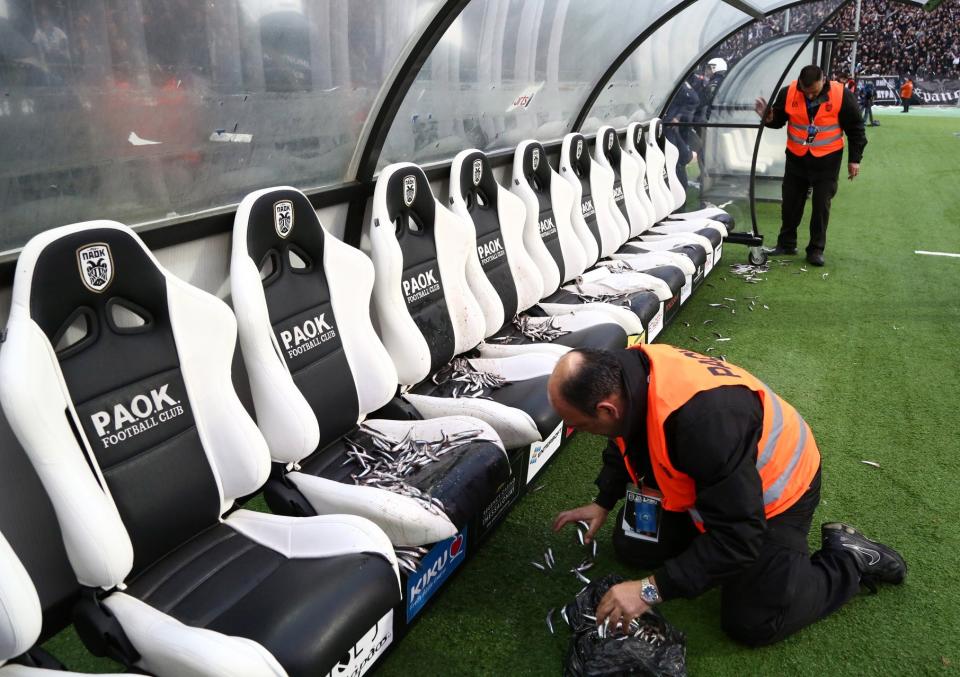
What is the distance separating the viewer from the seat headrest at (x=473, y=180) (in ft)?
10.2

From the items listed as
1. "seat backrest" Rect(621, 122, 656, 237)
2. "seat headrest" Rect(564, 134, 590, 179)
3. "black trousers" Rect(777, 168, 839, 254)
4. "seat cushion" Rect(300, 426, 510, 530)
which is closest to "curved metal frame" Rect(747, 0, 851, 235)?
"black trousers" Rect(777, 168, 839, 254)

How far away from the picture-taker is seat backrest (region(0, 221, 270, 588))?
4.79 feet

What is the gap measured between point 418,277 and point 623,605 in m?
1.43

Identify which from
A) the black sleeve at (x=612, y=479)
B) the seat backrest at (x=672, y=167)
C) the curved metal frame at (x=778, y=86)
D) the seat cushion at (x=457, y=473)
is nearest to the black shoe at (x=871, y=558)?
the black sleeve at (x=612, y=479)

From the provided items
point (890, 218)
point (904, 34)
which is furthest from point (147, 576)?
point (904, 34)

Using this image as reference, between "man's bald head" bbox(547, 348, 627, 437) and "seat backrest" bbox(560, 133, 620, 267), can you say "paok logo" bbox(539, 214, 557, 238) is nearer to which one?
"seat backrest" bbox(560, 133, 620, 267)

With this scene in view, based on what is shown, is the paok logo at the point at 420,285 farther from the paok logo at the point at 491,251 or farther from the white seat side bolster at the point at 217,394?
the white seat side bolster at the point at 217,394

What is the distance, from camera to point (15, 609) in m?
1.32

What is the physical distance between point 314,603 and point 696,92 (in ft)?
18.2

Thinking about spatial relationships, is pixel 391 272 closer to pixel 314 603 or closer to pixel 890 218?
pixel 314 603

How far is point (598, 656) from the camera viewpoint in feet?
5.82

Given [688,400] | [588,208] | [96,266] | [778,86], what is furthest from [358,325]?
[778,86]

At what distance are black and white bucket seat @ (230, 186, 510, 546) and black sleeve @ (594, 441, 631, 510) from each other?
0.31 meters

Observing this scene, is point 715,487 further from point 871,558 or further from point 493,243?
point 493,243
